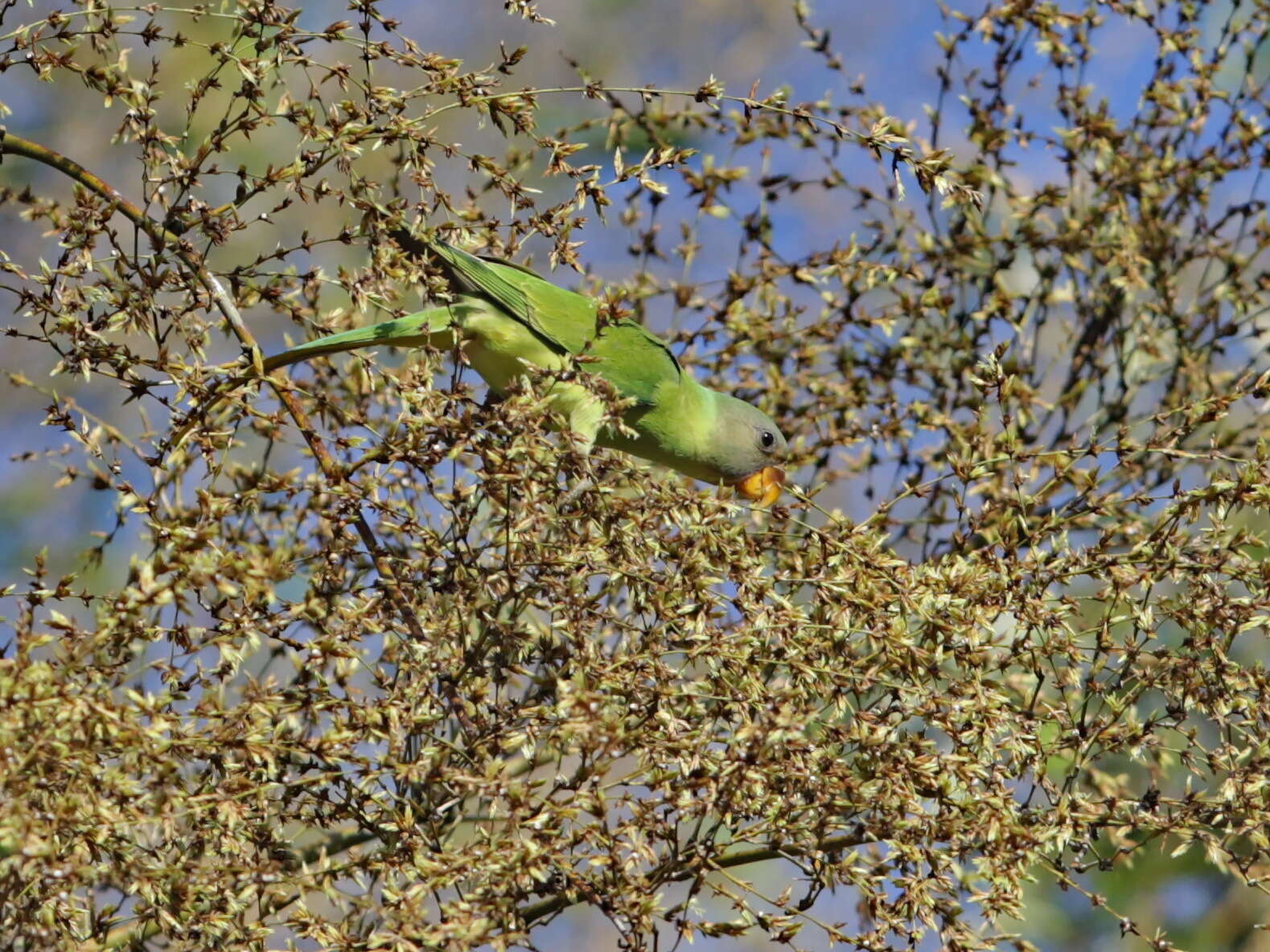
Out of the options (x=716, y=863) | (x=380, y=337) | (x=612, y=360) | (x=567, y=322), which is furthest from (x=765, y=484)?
(x=716, y=863)

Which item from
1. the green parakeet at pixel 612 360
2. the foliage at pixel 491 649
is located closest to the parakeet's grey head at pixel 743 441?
the green parakeet at pixel 612 360

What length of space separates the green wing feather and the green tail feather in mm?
201

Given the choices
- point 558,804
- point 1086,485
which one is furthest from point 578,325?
point 558,804

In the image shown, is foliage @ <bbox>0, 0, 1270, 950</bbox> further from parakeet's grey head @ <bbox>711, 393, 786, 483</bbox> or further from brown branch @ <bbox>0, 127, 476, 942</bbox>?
parakeet's grey head @ <bbox>711, 393, 786, 483</bbox>

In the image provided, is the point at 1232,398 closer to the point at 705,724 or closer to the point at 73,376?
the point at 705,724

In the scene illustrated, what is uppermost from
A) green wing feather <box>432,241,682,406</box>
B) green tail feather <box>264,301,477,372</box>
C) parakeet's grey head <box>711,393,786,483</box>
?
green wing feather <box>432,241,682,406</box>

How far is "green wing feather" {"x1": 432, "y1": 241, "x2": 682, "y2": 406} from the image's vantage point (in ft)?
14.2

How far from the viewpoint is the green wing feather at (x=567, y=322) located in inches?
171

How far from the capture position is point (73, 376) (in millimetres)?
3008

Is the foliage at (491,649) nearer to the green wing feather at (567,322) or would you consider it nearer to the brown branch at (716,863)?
the brown branch at (716,863)

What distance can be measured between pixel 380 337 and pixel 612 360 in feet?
3.50

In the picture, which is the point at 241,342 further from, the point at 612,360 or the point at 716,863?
the point at 612,360

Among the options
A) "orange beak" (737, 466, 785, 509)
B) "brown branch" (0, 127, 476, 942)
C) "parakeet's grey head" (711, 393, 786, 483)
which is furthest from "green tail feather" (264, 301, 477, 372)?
"orange beak" (737, 466, 785, 509)

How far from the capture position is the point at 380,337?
3852 millimetres
